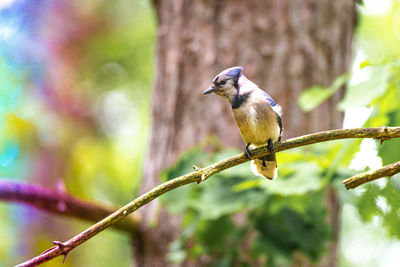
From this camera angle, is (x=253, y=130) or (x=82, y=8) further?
(x=82, y=8)

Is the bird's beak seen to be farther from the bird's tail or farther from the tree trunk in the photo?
the tree trunk

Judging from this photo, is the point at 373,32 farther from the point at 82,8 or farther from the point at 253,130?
the point at 253,130

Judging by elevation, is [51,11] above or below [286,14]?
above

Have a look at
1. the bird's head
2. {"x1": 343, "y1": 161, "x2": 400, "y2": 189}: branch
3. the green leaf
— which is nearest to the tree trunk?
the green leaf

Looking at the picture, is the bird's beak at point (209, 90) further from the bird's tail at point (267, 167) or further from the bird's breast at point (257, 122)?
the bird's tail at point (267, 167)

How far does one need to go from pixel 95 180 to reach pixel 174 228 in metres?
3.45

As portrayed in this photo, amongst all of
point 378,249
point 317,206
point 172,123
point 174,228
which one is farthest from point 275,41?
point 378,249

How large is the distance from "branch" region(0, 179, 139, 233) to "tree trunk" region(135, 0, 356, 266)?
0.41 meters

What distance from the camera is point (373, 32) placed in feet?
21.0

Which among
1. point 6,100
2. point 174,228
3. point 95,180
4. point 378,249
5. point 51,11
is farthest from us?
point 378,249

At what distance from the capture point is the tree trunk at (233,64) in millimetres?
3164

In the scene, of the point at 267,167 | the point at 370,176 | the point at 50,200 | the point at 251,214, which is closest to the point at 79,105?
the point at 50,200

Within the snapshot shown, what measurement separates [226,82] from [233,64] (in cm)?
163

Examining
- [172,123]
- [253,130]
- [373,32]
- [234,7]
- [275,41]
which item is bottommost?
[253,130]
